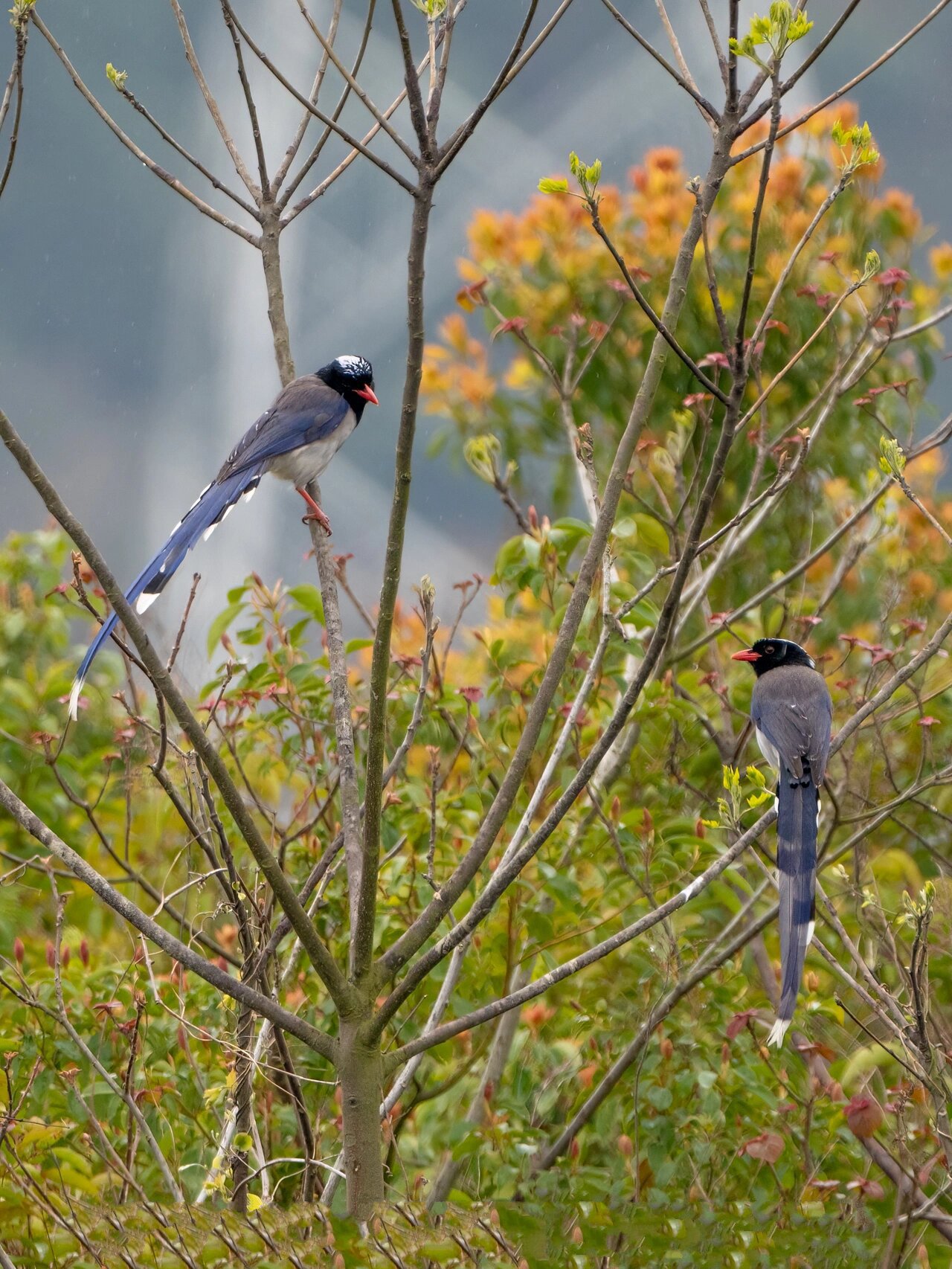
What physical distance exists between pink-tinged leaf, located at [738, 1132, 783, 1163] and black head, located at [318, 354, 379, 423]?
230 centimetres

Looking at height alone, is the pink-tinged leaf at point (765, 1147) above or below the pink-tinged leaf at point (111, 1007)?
above

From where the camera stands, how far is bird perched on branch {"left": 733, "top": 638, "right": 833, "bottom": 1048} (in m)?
2.46

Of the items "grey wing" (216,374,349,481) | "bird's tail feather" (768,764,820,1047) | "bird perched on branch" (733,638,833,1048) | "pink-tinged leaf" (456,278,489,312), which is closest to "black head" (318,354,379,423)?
"grey wing" (216,374,349,481)

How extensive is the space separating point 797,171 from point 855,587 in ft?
5.15

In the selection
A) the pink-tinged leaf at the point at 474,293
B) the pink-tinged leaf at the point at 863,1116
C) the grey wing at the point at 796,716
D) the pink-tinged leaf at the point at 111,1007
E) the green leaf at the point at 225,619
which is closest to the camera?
the pink-tinged leaf at the point at 111,1007

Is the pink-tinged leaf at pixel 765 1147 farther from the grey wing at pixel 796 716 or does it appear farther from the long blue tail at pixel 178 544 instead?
the long blue tail at pixel 178 544

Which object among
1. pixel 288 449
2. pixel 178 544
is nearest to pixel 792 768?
pixel 178 544

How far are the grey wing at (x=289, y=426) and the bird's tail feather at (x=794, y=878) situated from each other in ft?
4.87

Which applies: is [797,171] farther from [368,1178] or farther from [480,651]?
[368,1178]

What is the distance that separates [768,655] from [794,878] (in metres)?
0.98

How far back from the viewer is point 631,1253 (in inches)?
87.2

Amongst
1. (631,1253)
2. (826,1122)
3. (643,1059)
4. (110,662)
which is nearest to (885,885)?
(826,1122)

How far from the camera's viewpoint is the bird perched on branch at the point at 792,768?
246 centimetres

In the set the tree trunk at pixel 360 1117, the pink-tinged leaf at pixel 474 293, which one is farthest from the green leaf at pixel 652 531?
the tree trunk at pixel 360 1117
